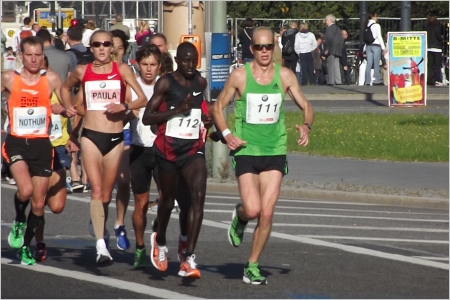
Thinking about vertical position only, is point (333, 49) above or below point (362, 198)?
above

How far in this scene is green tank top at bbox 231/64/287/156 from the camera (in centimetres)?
850

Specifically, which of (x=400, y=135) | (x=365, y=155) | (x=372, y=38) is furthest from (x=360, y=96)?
(x=365, y=155)

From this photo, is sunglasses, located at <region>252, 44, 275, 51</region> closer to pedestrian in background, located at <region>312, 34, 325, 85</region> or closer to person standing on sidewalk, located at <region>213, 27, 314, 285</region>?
person standing on sidewalk, located at <region>213, 27, 314, 285</region>

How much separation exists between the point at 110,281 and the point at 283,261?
5.88 feet

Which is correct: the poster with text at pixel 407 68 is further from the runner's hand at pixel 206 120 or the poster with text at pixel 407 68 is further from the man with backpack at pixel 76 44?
the runner's hand at pixel 206 120

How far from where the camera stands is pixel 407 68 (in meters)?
25.9

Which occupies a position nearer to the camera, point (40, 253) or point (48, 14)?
point (40, 253)

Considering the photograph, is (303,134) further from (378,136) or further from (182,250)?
(378,136)

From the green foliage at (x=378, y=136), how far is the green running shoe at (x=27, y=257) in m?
9.67

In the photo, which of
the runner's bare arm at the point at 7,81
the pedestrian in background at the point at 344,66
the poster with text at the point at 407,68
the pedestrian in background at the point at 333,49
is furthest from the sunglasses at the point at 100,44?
the pedestrian in background at the point at 344,66

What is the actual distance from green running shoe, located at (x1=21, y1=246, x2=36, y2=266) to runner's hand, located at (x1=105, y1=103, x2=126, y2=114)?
138 centimetres

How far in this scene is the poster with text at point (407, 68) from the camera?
2592 cm

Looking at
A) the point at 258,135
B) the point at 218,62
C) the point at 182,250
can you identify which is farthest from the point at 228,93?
the point at 218,62

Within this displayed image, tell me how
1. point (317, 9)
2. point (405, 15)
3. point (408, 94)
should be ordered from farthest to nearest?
point (317, 9)
point (405, 15)
point (408, 94)
